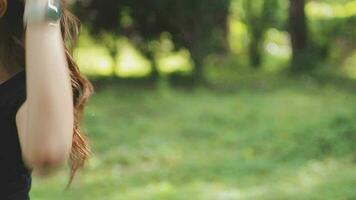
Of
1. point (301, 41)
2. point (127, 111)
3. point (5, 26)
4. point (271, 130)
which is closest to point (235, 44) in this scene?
point (301, 41)

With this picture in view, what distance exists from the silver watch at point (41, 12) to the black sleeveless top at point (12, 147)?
17 centimetres

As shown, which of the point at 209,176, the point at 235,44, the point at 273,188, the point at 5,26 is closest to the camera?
the point at 5,26

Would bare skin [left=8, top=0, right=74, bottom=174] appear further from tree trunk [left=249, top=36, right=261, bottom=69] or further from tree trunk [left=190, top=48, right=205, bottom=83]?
tree trunk [left=249, top=36, right=261, bottom=69]

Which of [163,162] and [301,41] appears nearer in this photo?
[163,162]

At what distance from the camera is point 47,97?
39.2 inches

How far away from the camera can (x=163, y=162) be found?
6082 millimetres

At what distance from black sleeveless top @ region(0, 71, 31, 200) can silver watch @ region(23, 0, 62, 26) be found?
167 mm

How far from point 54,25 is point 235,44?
37.2ft

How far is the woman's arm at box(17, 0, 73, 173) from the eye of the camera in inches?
39.2

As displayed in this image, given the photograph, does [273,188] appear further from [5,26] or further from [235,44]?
[235,44]

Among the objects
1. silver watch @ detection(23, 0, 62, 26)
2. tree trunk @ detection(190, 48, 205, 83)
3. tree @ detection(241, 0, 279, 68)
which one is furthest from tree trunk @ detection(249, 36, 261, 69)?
silver watch @ detection(23, 0, 62, 26)

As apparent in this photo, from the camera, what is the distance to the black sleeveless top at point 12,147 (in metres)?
1.19

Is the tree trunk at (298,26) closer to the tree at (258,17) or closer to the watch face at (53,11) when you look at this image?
the tree at (258,17)

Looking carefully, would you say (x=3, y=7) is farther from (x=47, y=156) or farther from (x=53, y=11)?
(x=47, y=156)
